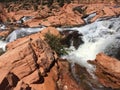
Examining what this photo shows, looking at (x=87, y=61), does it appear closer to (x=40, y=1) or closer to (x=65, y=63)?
(x=65, y=63)

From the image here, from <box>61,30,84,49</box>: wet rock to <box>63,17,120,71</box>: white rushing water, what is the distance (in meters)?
0.33

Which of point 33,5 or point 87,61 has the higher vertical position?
point 87,61

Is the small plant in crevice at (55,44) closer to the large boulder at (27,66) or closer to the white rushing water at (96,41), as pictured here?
the white rushing water at (96,41)

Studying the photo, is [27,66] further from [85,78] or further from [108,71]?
[108,71]

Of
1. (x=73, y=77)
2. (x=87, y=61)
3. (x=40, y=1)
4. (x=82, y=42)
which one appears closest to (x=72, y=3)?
(x=40, y=1)

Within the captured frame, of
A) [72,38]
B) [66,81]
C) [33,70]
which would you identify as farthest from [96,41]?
[33,70]

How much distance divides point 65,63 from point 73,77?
1.59 metres

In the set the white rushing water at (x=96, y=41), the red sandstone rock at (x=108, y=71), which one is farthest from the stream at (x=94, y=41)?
the red sandstone rock at (x=108, y=71)

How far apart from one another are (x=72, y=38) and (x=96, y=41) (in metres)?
1.65

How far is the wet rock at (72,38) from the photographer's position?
19.3 m

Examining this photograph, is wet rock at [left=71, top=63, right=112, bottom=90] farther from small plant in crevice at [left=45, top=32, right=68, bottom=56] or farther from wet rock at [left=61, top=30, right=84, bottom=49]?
wet rock at [left=61, top=30, right=84, bottom=49]

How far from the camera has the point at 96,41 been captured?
776 inches

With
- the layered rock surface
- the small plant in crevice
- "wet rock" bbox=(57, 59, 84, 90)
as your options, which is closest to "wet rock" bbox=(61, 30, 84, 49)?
the small plant in crevice

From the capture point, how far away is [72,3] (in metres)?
38.3
